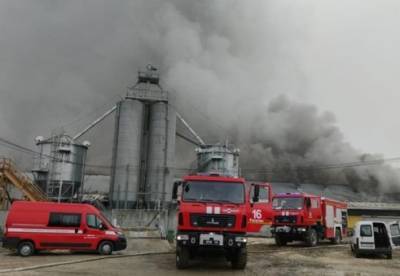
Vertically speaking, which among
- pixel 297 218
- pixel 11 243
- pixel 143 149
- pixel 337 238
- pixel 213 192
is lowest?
pixel 11 243

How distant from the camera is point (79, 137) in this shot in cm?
4481

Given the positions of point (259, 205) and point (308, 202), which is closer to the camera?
point (259, 205)

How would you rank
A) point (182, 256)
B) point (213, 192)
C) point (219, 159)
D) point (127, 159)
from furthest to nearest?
point (219, 159) < point (127, 159) < point (213, 192) < point (182, 256)

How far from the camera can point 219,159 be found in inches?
1634

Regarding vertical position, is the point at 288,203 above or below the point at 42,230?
above

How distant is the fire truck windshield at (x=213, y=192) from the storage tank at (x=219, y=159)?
27020 mm

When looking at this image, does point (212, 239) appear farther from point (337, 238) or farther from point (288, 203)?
point (337, 238)

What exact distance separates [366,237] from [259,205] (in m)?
6.26

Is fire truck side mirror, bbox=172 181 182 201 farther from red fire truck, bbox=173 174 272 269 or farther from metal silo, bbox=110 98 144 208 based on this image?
metal silo, bbox=110 98 144 208

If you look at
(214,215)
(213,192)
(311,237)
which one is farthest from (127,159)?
(214,215)

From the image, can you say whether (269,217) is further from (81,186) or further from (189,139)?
(189,139)

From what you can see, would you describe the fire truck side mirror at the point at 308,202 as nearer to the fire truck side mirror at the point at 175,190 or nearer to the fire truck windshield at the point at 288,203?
the fire truck windshield at the point at 288,203

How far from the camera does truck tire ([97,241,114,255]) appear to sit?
1877cm

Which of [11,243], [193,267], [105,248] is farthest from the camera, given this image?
[105,248]
